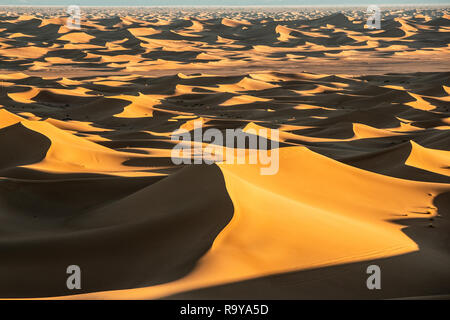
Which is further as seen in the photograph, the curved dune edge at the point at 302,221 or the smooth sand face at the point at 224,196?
the smooth sand face at the point at 224,196

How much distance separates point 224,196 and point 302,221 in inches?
33.5

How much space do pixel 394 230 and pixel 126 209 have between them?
297 centimetres

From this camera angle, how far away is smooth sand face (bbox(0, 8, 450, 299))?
527 cm

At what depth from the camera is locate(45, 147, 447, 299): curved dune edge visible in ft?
16.9

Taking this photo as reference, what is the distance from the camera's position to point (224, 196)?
257 inches

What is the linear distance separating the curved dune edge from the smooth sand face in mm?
20

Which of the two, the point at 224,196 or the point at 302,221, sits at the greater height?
the point at 224,196

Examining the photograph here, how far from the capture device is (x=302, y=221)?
6.24 metres

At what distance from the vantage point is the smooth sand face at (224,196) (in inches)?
207

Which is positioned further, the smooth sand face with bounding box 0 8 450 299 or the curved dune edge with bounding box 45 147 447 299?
the smooth sand face with bounding box 0 8 450 299

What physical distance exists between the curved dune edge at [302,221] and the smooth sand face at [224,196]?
2 centimetres

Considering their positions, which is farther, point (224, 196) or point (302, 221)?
point (224, 196)
